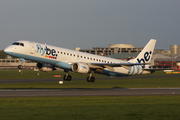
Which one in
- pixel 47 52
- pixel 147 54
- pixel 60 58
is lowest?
pixel 60 58

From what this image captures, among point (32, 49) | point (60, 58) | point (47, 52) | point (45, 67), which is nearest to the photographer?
point (32, 49)

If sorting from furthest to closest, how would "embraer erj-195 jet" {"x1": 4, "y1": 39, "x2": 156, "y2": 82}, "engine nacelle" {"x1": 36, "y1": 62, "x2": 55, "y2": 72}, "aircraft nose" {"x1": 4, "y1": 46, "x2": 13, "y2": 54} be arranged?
"engine nacelle" {"x1": 36, "y1": 62, "x2": 55, "y2": 72}
"embraer erj-195 jet" {"x1": 4, "y1": 39, "x2": 156, "y2": 82}
"aircraft nose" {"x1": 4, "y1": 46, "x2": 13, "y2": 54}

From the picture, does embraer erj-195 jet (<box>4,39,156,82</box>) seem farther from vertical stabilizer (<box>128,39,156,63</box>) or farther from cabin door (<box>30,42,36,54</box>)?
vertical stabilizer (<box>128,39,156,63</box>)

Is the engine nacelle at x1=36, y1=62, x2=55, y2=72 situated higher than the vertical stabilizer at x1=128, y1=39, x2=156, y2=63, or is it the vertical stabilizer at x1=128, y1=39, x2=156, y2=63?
the vertical stabilizer at x1=128, y1=39, x2=156, y2=63

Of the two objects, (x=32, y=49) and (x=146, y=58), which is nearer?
(x=32, y=49)

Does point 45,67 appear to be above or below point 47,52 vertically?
below

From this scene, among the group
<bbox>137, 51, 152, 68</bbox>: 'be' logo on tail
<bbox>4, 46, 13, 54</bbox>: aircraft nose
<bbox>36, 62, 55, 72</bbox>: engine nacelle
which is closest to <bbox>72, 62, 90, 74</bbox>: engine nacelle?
<bbox>36, 62, 55, 72</bbox>: engine nacelle

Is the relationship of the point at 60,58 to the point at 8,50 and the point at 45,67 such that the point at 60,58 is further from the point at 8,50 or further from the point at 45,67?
the point at 8,50

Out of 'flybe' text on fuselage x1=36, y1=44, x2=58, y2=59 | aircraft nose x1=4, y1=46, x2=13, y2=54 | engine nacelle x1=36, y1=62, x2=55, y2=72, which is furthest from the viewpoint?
engine nacelle x1=36, y1=62, x2=55, y2=72

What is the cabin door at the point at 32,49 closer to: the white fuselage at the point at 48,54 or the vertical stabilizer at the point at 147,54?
the white fuselage at the point at 48,54

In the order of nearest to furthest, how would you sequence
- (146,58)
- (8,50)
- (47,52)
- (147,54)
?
1. (8,50)
2. (47,52)
3. (146,58)
4. (147,54)

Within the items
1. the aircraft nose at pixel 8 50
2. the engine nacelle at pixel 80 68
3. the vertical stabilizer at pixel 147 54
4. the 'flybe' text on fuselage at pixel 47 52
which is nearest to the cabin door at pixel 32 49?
the 'flybe' text on fuselage at pixel 47 52

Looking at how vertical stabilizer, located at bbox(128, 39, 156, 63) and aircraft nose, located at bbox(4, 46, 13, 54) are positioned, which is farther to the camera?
vertical stabilizer, located at bbox(128, 39, 156, 63)

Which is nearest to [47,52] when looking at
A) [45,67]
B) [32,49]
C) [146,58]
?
[32,49]
